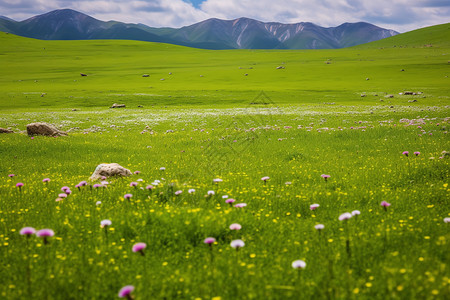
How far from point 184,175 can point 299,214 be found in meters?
4.24

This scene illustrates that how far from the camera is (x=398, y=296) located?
302cm

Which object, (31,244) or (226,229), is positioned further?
(226,229)

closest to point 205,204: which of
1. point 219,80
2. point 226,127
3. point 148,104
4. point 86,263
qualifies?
point 86,263

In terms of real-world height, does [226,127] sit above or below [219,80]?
below

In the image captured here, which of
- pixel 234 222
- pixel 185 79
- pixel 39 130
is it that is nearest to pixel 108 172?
pixel 234 222

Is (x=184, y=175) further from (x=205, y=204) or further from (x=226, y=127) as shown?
(x=226, y=127)

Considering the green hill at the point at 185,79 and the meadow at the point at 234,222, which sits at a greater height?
the green hill at the point at 185,79

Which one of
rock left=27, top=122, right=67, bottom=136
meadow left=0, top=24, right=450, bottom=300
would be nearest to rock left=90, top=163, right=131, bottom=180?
meadow left=0, top=24, right=450, bottom=300

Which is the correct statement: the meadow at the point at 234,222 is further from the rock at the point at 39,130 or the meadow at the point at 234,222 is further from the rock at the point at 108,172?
the rock at the point at 39,130

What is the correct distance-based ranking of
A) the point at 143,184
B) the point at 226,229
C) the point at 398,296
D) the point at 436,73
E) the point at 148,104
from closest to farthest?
the point at 398,296, the point at 226,229, the point at 143,184, the point at 148,104, the point at 436,73

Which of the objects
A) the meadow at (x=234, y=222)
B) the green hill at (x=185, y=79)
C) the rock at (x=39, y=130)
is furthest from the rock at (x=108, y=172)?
the green hill at (x=185, y=79)

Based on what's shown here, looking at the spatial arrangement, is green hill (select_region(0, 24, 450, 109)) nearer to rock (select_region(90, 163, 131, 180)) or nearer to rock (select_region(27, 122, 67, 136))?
rock (select_region(27, 122, 67, 136))

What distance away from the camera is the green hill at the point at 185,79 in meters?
50.6

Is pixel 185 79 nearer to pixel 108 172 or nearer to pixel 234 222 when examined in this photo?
pixel 108 172
